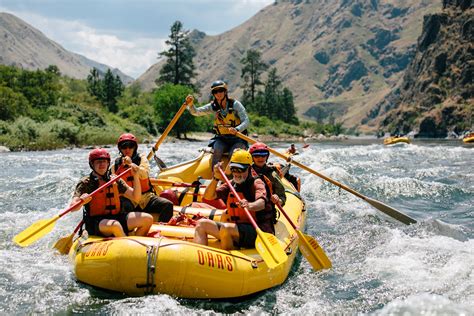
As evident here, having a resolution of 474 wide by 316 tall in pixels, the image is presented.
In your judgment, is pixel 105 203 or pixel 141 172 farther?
pixel 141 172

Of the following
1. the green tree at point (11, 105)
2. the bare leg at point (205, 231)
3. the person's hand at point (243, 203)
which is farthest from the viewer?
the green tree at point (11, 105)

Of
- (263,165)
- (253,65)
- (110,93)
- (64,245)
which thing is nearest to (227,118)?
(263,165)

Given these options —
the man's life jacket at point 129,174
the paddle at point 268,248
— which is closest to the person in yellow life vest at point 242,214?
the paddle at point 268,248

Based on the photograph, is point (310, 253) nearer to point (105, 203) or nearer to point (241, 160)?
point (241, 160)

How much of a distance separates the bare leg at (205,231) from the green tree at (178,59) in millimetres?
55599

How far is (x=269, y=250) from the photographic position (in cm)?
537

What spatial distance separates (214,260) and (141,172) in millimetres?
1779

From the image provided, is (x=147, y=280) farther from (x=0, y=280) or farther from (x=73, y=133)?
(x=73, y=133)

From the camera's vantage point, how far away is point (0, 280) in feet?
19.2

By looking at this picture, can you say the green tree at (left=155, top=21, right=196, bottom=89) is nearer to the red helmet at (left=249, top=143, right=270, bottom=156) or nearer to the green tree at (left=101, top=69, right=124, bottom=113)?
the green tree at (left=101, top=69, right=124, bottom=113)

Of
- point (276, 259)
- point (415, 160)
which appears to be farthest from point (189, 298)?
point (415, 160)

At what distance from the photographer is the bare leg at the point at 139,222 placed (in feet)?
19.4

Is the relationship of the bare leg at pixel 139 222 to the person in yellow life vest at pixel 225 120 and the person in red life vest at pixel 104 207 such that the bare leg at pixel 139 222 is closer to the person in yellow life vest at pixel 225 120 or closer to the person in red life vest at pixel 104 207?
the person in red life vest at pixel 104 207

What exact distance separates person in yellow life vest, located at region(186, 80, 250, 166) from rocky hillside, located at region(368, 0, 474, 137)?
2704 inches
